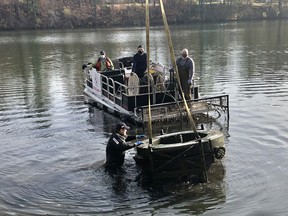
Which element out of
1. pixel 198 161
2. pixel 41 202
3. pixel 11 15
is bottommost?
pixel 41 202

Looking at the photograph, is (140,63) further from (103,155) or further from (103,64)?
(103,155)

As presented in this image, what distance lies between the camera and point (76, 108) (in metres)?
17.4

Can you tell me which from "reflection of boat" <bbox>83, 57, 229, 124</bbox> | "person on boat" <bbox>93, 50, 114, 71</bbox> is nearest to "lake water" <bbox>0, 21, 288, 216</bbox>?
"reflection of boat" <bbox>83, 57, 229, 124</bbox>

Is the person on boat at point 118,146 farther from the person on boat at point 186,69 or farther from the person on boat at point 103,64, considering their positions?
the person on boat at point 103,64

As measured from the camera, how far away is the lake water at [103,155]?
28.7 ft

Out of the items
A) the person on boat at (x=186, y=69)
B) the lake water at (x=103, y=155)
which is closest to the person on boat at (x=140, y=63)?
the person on boat at (x=186, y=69)

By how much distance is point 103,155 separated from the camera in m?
11.7

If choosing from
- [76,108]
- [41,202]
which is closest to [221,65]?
[76,108]

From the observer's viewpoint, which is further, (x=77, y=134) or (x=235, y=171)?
(x=77, y=134)

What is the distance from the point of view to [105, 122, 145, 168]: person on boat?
9766mm

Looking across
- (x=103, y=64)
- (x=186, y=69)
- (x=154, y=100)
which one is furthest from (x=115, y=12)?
(x=186, y=69)

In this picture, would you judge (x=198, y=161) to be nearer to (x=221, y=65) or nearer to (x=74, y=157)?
(x=74, y=157)

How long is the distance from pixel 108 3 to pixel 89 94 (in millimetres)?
66460

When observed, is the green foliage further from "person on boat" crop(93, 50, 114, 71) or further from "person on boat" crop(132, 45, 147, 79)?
"person on boat" crop(132, 45, 147, 79)
